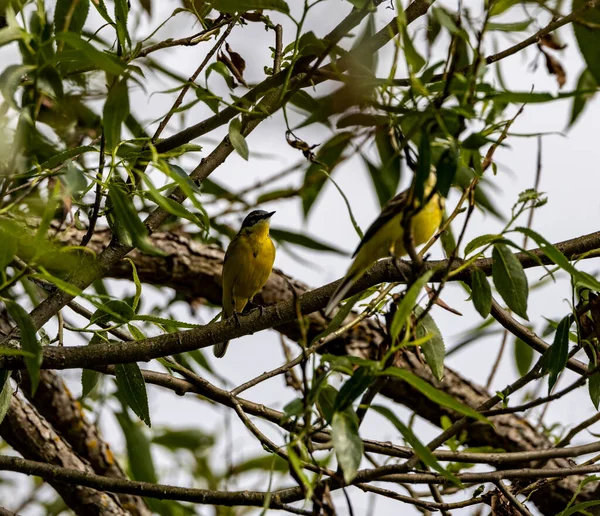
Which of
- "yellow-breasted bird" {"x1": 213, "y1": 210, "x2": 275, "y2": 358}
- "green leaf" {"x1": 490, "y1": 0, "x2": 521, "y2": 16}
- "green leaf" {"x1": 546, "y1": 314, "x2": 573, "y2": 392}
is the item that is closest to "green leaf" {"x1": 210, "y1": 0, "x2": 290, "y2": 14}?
"green leaf" {"x1": 490, "y1": 0, "x2": 521, "y2": 16}

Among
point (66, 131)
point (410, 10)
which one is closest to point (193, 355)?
point (66, 131)

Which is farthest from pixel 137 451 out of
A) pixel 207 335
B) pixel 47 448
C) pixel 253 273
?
pixel 207 335

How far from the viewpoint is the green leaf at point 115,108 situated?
5.51 feet

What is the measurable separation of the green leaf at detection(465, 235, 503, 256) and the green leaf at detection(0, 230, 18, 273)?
0.98m

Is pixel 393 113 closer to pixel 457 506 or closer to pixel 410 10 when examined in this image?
pixel 410 10

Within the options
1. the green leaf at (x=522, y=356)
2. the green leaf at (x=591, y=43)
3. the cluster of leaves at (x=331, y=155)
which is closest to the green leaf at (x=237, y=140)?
the cluster of leaves at (x=331, y=155)

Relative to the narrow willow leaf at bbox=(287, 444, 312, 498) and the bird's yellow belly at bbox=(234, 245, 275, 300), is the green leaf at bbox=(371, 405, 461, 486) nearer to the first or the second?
the narrow willow leaf at bbox=(287, 444, 312, 498)

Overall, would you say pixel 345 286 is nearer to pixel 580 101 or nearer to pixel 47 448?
pixel 580 101

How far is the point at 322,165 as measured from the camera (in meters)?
2.26

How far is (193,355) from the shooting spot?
402cm

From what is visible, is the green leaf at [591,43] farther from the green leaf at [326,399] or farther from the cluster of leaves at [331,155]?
the green leaf at [326,399]

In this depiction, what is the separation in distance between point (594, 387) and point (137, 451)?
2.65 m

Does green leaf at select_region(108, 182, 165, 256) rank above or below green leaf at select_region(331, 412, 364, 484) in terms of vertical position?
above

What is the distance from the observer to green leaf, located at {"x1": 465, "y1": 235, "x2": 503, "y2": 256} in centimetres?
189
